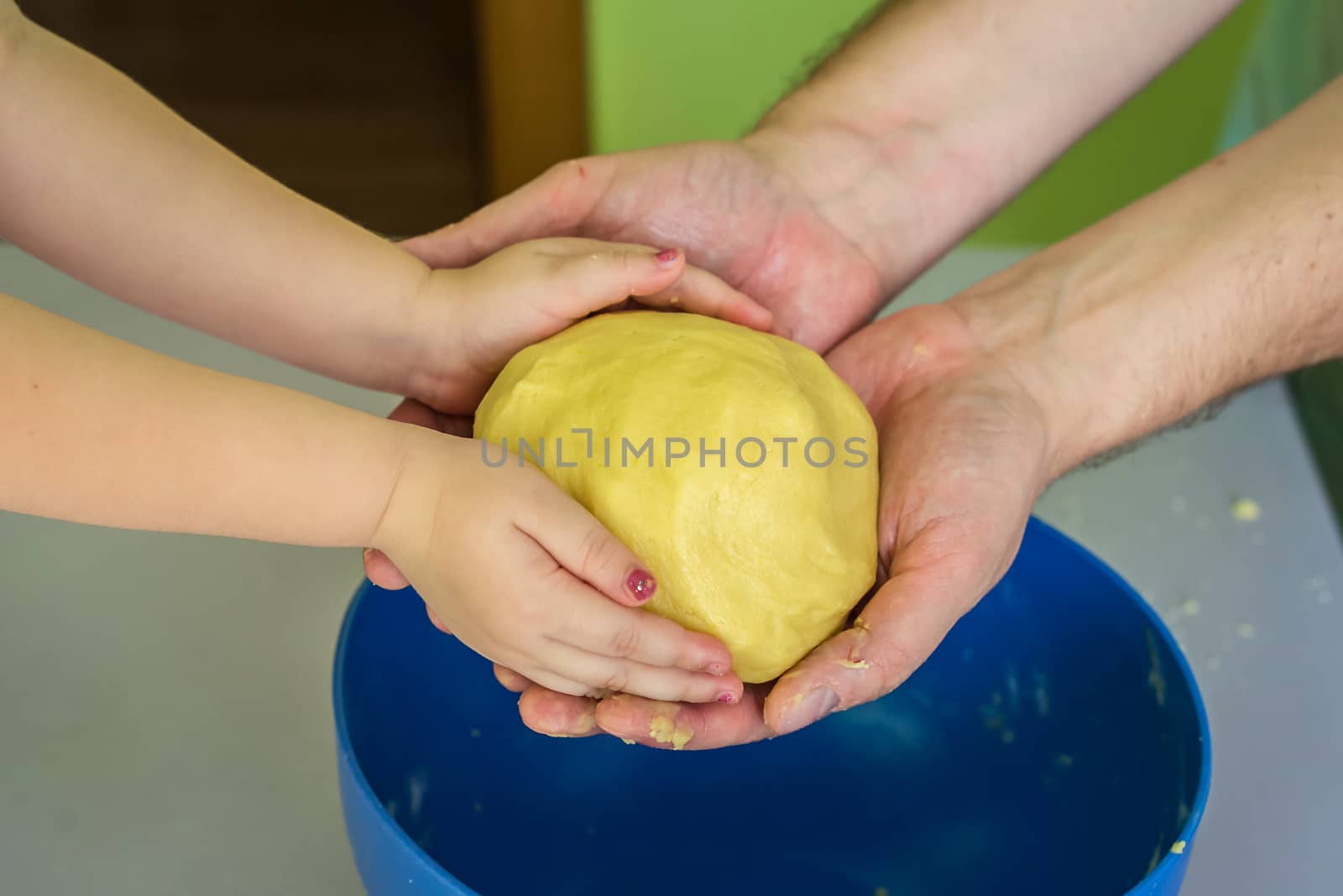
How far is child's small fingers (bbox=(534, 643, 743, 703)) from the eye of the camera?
30.5 inches

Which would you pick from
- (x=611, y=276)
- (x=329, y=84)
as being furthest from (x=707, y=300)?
(x=329, y=84)

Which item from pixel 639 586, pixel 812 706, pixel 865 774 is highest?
pixel 639 586

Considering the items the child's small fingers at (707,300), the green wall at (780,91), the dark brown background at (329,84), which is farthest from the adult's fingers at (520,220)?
the dark brown background at (329,84)

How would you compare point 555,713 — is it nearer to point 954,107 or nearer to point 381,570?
point 381,570

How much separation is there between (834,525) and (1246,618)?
526mm

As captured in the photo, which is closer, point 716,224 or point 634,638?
point 634,638

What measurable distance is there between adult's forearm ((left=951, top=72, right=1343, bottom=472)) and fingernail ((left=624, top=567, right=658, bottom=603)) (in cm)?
49

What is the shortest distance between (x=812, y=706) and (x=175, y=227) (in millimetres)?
624

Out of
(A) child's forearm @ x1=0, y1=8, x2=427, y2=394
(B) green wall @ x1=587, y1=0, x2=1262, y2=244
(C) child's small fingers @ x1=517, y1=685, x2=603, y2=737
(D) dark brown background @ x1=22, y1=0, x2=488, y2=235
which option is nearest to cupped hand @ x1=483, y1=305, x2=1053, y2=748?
(C) child's small fingers @ x1=517, y1=685, x2=603, y2=737

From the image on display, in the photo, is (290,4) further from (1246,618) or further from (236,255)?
(1246,618)

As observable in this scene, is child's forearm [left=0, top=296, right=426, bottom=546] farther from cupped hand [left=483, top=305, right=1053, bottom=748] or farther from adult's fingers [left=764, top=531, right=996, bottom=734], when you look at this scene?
adult's fingers [left=764, top=531, right=996, bottom=734]

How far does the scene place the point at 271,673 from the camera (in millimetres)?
1022

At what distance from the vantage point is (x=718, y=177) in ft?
3.73

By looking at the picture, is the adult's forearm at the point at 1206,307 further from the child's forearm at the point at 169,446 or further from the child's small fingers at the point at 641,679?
the child's forearm at the point at 169,446
